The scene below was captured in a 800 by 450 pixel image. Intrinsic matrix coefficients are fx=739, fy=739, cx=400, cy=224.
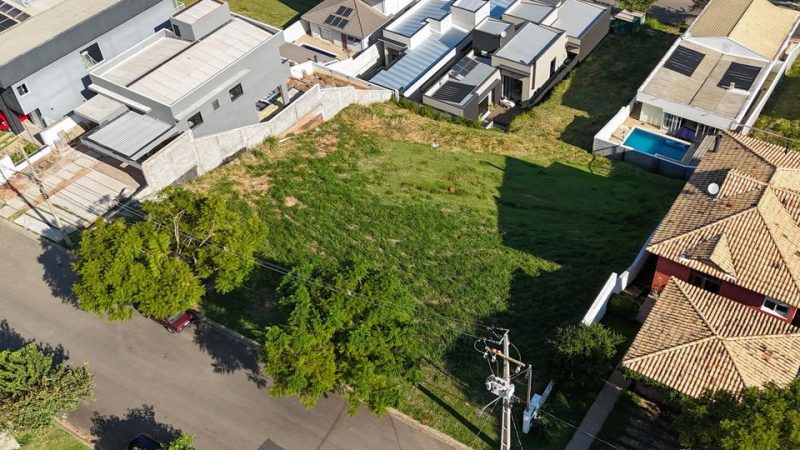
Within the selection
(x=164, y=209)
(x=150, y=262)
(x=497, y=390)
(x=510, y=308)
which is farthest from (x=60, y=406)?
(x=510, y=308)

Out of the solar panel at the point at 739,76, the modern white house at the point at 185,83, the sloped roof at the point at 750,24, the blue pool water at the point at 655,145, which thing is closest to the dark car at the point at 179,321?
the modern white house at the point at 185,83

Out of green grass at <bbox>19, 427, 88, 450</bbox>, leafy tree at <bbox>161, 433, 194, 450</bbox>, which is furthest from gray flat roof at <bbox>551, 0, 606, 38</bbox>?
green grass at <bbox>19, 427, 88, 450</bbox>

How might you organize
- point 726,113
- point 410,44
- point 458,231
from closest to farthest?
point 458,231 → point 726,113 → point 410,44

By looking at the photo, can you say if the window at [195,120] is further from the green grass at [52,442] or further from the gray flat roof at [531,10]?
the gray flat roof at [531,10]

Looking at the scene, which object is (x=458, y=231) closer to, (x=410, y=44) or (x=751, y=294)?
(x=751, y=294)

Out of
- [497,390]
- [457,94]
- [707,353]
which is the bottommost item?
[457,94]

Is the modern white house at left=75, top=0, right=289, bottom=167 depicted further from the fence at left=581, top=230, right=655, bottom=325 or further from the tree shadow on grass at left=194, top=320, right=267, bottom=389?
the fence at left=581, top=230, right=655, bottom=325
